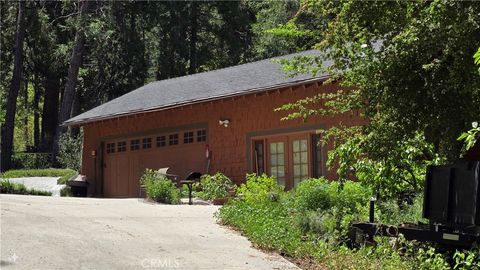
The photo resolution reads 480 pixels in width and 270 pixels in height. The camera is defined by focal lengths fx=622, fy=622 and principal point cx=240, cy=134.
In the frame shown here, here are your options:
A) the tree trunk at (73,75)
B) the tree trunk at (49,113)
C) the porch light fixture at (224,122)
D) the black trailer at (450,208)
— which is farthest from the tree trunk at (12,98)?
the black trailer at (450,208)

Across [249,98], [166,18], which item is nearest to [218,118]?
[249,98]

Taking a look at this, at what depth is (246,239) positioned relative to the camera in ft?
31.9

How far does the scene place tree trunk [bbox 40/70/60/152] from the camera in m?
38.3

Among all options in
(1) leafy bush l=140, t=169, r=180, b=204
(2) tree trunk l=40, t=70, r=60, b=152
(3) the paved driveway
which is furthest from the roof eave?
(2) tree trunk l=40, t=70, r=60, b=152

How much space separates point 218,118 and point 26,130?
40.9 meters

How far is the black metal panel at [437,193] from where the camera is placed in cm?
735

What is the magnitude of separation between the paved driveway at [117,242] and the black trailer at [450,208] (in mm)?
1749

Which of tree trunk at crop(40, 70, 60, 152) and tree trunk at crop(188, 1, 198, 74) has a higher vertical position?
tree trunk at crop(188, 1, 198, 74)

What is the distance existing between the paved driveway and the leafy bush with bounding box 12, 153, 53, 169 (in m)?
22.3

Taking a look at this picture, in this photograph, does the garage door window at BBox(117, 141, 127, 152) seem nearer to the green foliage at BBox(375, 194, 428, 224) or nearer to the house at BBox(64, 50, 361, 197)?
the house at BBox(64, 50, 361, 197)

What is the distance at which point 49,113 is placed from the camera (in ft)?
132

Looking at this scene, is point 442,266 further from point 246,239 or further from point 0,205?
point 0,205

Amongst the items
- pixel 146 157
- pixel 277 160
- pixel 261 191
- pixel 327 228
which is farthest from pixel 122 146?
pixel 327 228

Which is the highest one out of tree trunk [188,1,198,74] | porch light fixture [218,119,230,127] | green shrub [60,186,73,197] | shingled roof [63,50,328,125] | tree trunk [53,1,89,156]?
tree trunk [188,1,198,74]
